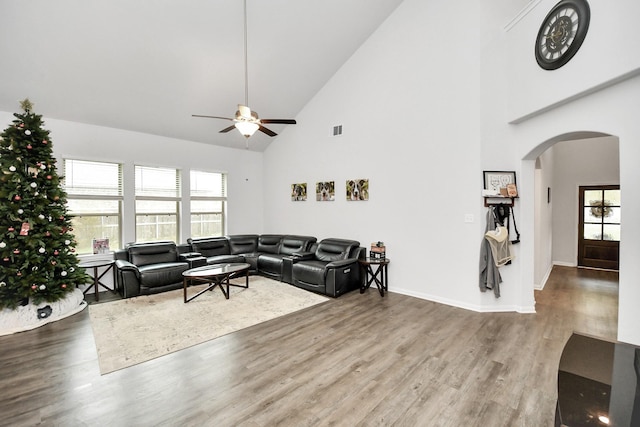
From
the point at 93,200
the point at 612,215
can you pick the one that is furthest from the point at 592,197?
the point at 93,200

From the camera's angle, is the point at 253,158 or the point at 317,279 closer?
the point at 317,279

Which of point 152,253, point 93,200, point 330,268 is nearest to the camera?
point 330,268

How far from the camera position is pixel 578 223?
7074mm

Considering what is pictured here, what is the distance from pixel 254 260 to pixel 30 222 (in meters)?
3.66

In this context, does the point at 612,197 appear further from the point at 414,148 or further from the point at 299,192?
the point at 299,192

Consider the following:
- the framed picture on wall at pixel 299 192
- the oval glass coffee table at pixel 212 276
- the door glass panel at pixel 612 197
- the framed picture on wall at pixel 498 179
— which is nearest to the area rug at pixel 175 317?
the oval glass coffee table at pixel 212 276

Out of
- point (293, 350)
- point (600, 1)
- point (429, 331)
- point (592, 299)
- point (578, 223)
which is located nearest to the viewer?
point (600, 1)

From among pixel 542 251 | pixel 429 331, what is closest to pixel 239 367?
pixel 429 331

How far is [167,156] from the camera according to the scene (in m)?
6.10

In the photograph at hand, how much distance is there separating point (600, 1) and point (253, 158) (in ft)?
22.2

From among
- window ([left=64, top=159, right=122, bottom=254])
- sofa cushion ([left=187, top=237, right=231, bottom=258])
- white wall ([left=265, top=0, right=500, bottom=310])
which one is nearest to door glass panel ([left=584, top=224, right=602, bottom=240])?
white wall ([left=265, top=0, right=500, bottom=310])

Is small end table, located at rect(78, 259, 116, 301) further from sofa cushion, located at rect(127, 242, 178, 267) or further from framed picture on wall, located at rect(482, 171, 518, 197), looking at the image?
framed picture on wall, located at rect(482, 171, 518, 197)

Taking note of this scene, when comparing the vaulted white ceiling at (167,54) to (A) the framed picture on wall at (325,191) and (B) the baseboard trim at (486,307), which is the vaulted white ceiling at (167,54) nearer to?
(A) the framed picture on wall at (325,191)

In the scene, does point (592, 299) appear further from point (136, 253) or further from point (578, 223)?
point (136, 253)
